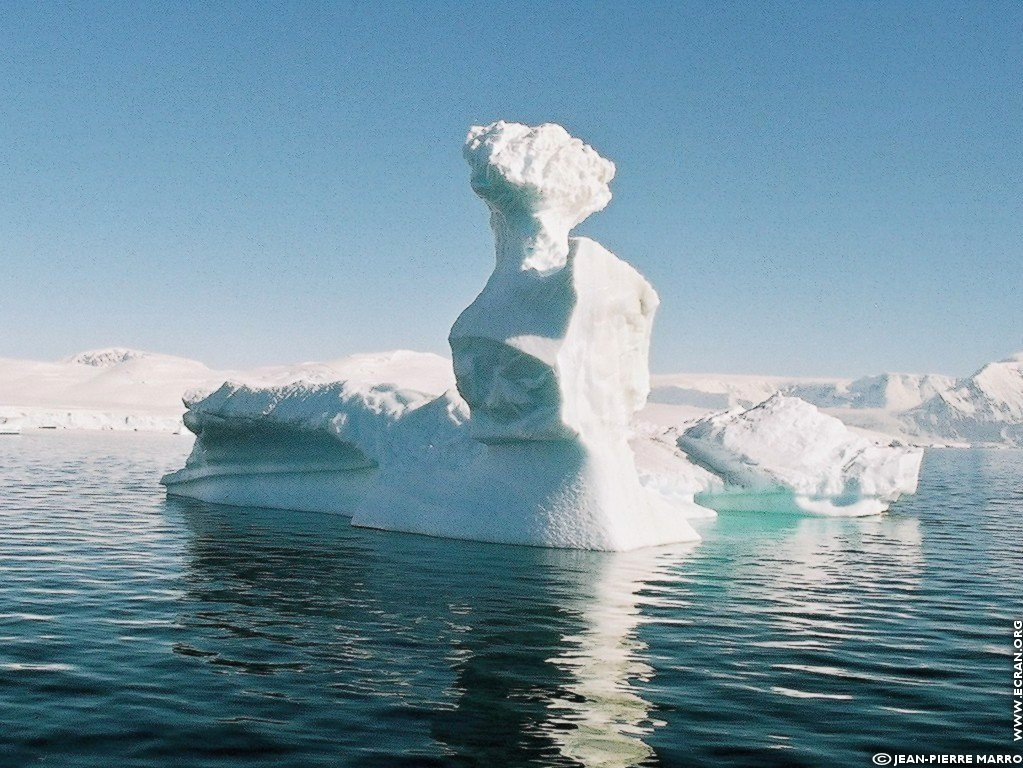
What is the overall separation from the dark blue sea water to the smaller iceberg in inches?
307

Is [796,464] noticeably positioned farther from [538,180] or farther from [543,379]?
[538,180]

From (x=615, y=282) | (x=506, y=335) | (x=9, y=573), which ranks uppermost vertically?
(x=615, y=282)

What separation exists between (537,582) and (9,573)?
22.7ft

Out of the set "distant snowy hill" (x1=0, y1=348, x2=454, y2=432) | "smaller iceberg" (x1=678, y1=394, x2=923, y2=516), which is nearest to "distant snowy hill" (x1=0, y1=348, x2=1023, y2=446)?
"distant snowy hill" (x1=0, y1=348, x2=454, y2=432)

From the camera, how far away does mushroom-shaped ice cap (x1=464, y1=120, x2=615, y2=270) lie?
18.0 metres

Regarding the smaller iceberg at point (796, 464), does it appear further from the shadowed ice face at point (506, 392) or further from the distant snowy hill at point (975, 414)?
the distant snowy hill at point (975, 414)

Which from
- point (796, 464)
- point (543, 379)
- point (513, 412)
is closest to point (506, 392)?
point (513, 412)

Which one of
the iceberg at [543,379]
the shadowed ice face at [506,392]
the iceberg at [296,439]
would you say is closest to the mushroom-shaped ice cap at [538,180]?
the iceberg at [543,379]

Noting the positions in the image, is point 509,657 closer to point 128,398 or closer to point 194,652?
point 194,652

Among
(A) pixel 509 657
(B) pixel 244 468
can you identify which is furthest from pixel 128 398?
(A) pixel 509 657

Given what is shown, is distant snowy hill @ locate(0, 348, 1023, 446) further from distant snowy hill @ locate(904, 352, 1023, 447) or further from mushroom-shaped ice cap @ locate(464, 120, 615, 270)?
mushroom-shaped ice cap @ locate(464, 120, 615, 270)

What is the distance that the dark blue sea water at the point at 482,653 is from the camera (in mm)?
6379

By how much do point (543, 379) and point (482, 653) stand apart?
28.0 feet

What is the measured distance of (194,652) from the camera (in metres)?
8.53
